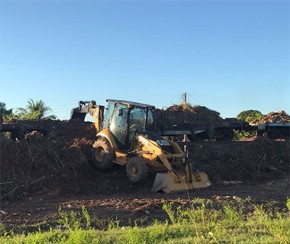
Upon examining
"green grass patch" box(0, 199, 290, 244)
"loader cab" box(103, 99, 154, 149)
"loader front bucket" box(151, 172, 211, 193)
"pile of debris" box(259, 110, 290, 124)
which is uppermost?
"pile of debris" box(259, 110, 290, 124)

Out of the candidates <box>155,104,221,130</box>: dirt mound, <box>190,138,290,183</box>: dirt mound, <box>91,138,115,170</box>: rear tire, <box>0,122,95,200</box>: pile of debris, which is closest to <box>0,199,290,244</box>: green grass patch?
<box>0,122,95,200</box>: pile of debris

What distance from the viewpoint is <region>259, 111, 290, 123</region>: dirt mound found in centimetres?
2317

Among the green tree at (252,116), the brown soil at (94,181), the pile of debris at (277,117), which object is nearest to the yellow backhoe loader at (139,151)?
the brown soil at (94,181)

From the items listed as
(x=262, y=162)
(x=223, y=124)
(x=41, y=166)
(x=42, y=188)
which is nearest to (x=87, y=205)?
(x=42, y=188)

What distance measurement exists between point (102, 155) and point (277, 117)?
1323cm

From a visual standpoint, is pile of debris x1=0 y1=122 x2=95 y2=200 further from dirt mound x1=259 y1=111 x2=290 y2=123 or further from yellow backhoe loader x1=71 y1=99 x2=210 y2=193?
dirt mound x1=259 y1=111 x2=290 y2=123

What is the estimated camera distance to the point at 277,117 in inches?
929

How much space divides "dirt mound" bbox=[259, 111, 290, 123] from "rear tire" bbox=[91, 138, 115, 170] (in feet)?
41.0

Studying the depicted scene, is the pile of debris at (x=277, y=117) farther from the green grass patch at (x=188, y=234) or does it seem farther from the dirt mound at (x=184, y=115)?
the green grass patch at (x=188, y=234)

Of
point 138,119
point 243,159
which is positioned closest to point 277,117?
point 243,159

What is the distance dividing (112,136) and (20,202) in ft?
12.7

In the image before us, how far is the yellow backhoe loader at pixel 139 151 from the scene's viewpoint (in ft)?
39.9

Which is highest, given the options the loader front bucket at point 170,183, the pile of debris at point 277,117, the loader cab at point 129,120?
the pile of debris at point 277,117

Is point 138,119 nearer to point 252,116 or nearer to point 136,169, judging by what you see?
point 136,169
